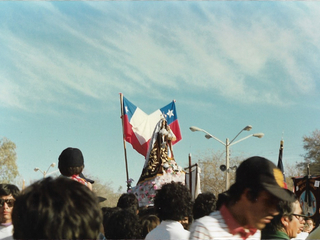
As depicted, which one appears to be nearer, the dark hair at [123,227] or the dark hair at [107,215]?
the dark hair at [123,227]

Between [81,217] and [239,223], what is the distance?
3.82 ft

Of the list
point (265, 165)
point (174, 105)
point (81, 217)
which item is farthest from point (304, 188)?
point (174, 105)

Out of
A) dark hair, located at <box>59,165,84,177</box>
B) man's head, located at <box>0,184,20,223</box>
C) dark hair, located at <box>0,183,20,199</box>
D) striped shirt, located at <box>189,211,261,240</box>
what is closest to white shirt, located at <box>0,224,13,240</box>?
man's head, located at <box>0,184,20,223</box>

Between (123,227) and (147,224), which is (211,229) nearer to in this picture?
(123,227)

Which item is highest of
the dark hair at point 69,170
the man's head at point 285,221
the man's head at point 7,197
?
the dark hair at point 69,170

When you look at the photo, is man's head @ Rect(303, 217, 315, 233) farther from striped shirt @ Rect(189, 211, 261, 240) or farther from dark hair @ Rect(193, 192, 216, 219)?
striped shirt @ Rect(189, 211, 261, 240)

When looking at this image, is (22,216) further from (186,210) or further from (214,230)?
(186,210)

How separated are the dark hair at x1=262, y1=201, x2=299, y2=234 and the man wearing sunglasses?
218 cm

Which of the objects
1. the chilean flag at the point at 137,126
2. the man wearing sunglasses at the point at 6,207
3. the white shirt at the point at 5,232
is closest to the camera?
the white shirt at the point at 5,232

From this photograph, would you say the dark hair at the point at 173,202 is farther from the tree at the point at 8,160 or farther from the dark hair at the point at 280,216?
the tree at the point at 8,160

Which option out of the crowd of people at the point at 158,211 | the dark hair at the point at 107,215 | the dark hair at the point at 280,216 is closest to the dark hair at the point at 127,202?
the crowd of people at the point at 158,211

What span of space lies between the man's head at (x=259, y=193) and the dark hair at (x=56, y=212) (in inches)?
42.3

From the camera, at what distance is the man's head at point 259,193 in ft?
8.62

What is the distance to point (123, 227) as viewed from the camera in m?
4.31
